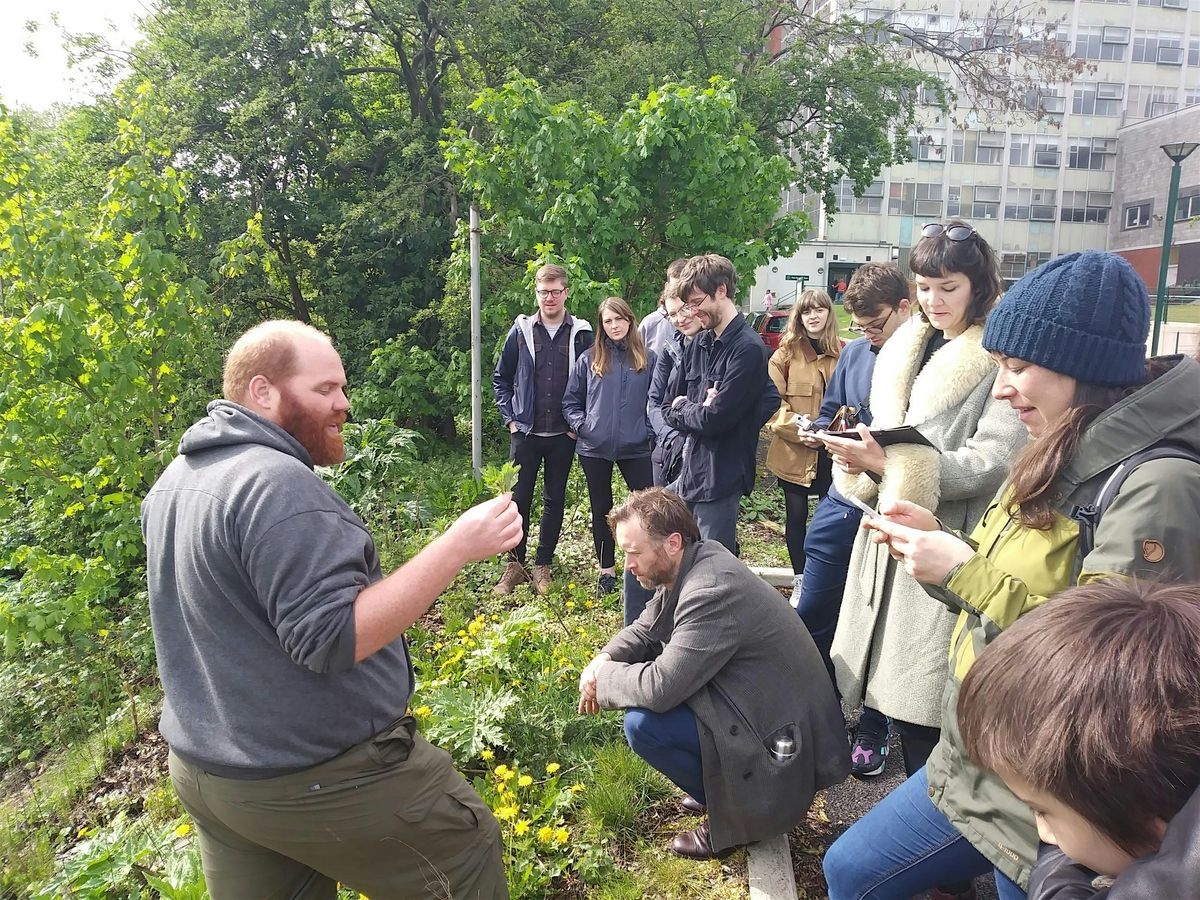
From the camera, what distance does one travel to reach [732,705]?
271 cm

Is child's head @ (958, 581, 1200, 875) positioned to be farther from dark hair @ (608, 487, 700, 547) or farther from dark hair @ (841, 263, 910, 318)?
dark hair @ (841, 263, 910, 318)

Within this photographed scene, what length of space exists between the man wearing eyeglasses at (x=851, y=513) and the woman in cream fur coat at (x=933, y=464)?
1.37 feet

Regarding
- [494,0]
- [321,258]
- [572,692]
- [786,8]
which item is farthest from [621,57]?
[572,692]

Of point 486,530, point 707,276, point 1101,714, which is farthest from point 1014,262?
point 1101,714

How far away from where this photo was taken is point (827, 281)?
45.8 metres

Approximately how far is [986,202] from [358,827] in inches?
2161

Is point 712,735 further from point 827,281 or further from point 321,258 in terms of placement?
point 827,281

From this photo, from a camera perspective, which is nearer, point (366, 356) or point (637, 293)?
point (637, 293)

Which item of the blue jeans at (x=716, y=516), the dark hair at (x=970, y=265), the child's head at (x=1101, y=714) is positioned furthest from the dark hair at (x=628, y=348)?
the child's head at (x=1101, y=714)

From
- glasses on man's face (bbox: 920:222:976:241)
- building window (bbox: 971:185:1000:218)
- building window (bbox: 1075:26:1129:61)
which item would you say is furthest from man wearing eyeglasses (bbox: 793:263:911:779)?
building window (bbox: 1075:26:1129:61)

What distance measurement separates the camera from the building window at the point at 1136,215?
4891 centimetres

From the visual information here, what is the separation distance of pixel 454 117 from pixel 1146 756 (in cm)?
1334

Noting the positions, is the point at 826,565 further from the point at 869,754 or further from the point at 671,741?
the point at 671,741

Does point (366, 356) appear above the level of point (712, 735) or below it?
below
